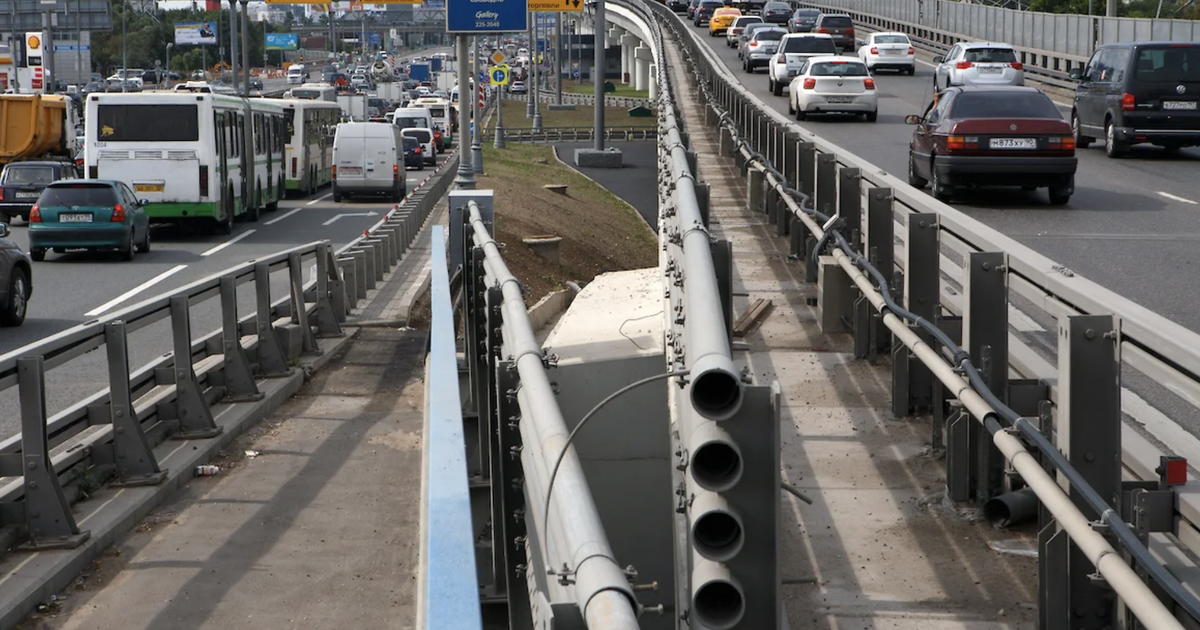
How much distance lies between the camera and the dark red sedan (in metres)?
20.5

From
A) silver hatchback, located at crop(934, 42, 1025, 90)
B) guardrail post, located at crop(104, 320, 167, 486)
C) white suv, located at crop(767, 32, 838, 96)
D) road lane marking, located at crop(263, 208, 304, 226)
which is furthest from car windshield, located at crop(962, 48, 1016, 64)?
guardrail post, located at crop(104, 320, 167, 486)

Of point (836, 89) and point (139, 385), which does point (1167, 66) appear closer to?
point (836, 89)

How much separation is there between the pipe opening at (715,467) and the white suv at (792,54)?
41.7 m

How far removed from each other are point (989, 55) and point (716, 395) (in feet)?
145

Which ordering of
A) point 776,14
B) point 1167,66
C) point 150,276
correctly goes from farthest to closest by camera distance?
point 776,14 < point 1167,66 < point 150,276

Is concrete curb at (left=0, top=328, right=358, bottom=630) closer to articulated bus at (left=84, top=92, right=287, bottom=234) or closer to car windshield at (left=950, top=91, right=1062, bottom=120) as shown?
car windshield at (left=950, top=91, right=1062, bottom=120)

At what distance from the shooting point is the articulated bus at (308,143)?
46.8 metres

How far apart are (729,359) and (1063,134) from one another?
17993 mm

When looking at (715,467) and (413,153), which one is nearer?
(715,467)

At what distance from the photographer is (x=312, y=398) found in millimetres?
14562

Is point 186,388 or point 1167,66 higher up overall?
point 1167,66

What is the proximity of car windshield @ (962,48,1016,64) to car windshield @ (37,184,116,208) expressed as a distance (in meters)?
25.4

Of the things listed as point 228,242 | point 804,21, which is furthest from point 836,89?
point 804,21

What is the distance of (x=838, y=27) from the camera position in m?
65.2
